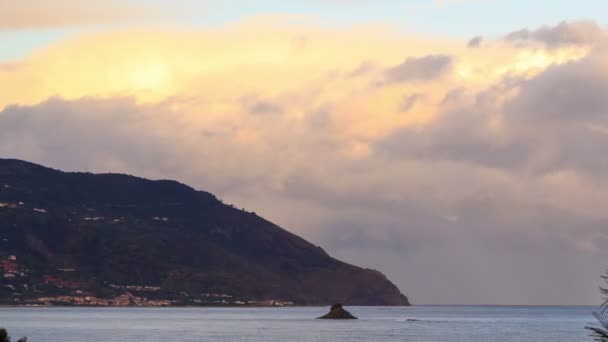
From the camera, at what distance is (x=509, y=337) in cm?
18200

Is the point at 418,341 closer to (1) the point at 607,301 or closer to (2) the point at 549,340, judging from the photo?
(2) the point at 549,340

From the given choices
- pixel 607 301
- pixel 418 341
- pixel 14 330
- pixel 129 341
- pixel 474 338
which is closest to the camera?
pixel 607 301

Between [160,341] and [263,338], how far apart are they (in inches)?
769

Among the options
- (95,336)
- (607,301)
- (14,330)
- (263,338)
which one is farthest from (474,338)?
(607,301)

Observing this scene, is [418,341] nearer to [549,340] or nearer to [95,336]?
[549,340]

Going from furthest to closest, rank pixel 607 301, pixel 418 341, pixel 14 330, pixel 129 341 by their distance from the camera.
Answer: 1. pixel 14 330
2. pixel 418 341
3. pixel 129 341
4. pixel 607 301

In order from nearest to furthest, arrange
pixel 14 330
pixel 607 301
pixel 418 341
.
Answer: pixel 607 301 < pixel 418 341 < pixel 14 330

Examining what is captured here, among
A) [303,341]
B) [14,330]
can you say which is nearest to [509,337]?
[303,341]

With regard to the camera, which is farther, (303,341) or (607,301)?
Result: (303,341)

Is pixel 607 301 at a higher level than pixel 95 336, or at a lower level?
lower

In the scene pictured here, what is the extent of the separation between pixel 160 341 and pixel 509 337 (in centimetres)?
5957

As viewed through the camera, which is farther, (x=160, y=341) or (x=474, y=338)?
(x=474, y=338)

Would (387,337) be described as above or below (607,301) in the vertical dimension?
above

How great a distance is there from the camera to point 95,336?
17150 cm
